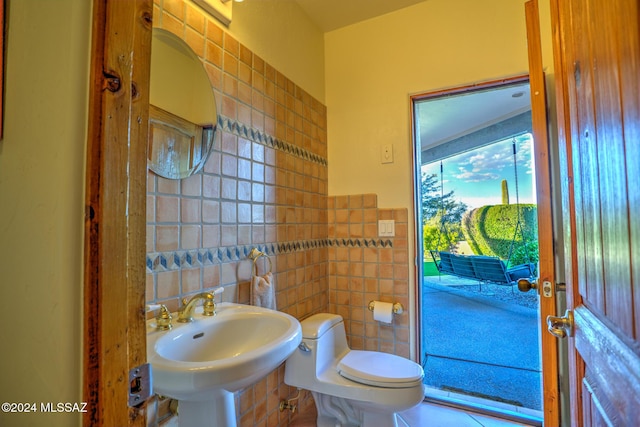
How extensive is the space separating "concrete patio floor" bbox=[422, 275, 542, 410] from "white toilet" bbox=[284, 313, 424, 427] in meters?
0.60

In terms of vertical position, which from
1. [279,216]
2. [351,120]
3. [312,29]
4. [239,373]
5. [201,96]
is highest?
[312,29]

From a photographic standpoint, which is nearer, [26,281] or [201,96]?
[26,281]

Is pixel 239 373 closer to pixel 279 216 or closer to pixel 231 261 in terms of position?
pixel 231 261

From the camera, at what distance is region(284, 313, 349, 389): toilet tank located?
4.98 ft

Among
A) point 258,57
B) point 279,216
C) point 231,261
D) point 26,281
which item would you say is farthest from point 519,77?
point 26,281

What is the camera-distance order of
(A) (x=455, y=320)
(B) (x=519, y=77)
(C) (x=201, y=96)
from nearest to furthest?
(C) (x=201, y=96), (B) (x=519, y=77), (A) (x=455, y=320)

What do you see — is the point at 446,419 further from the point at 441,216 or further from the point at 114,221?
the point at 114,221

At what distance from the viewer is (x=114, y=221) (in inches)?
16.1

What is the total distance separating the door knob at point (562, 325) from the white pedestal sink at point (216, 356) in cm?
70

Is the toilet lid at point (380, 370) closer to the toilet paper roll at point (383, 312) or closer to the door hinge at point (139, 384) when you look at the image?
the toilet paper roll at point (383, 312)

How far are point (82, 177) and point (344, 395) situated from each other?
1.43 metres

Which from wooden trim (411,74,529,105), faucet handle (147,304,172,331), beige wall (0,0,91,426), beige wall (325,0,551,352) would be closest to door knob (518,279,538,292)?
beige wall (325,0,551,352)

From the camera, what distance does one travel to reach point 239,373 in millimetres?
756

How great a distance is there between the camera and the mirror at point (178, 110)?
3.51 ft
